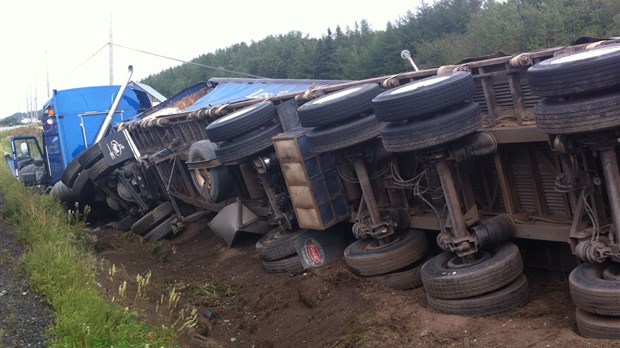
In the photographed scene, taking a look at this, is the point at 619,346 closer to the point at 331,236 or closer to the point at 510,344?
the point at 510,344

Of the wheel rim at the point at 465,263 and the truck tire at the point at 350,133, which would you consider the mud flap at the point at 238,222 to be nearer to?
→ the truck tire at the point at 350,133

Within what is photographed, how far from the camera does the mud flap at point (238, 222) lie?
9.23m

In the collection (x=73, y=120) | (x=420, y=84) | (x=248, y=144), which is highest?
(x=73, y=120)

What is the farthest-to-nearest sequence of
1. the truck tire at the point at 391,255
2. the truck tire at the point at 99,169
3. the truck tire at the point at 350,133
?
the truck tire at the point at 99,169 → the truck tire at the point at 391,255 → the truck tire at the point at 350,133

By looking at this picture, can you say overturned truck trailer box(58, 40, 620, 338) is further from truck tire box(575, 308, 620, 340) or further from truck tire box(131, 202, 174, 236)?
truck tire box(131, 202, 174, 236)

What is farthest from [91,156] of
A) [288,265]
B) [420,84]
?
[420,84]

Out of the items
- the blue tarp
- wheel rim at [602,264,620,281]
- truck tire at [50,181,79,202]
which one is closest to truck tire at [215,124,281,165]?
the blue tarp

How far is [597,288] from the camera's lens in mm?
4285

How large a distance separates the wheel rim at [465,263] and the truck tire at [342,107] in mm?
1529

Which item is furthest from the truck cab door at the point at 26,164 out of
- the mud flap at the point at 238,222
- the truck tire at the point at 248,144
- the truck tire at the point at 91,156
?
the truck tire at the point at 248,144

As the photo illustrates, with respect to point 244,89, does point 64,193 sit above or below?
below

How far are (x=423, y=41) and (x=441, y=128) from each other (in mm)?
39165

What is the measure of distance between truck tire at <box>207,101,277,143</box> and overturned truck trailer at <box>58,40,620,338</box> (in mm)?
14

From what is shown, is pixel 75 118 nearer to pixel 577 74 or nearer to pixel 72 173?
pixel 72 173
